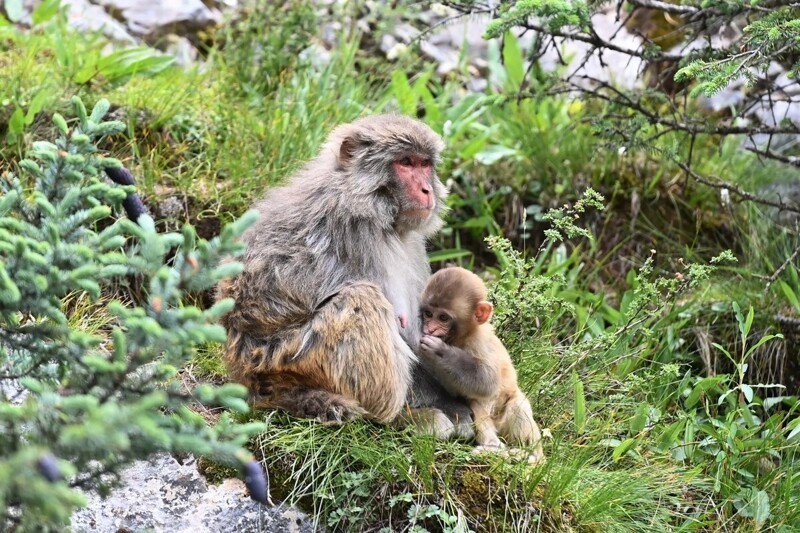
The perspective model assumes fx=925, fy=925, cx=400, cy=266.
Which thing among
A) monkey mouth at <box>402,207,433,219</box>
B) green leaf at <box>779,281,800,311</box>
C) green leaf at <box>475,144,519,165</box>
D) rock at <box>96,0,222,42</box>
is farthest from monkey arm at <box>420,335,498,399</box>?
rock at <box>96,0,222,42</box>

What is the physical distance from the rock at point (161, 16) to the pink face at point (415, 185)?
15.0 ft

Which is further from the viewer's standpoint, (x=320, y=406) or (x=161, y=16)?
(x=161, y=16)

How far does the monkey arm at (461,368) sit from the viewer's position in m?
4.48

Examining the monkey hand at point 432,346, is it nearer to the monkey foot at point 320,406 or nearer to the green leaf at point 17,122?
the monkey foot at point 320,406

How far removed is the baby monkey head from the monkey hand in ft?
0.33

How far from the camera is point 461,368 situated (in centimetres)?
447

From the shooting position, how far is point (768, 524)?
4.68 meters

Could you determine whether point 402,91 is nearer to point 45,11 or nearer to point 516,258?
point 516,258

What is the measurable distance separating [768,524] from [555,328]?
176 centimetres

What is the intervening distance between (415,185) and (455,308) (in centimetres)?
64

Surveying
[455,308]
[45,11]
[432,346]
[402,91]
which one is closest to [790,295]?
[455,308]

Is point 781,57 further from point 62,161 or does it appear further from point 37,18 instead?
point 37,18

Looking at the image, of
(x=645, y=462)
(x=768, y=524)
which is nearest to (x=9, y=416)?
(x=645, y=462)

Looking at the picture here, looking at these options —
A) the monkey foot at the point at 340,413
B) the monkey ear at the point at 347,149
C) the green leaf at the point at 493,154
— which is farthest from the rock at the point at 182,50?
the monkey foot at the point at 340,413
